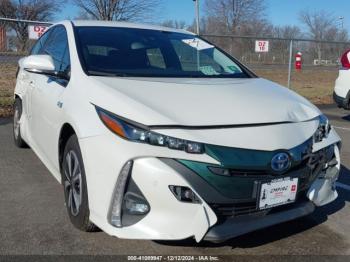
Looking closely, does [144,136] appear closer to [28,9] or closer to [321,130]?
[321,130]

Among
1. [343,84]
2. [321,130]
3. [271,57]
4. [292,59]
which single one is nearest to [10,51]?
[343,84]

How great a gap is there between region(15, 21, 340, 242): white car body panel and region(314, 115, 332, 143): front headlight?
4cm

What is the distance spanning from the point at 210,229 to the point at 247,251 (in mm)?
615

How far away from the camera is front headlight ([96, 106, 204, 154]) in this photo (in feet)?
9.63

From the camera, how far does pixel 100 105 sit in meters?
3.25

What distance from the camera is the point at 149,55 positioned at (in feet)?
14.3

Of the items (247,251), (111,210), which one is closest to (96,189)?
(111,210)

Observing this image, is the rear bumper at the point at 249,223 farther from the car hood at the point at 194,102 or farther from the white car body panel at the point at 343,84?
the white car body panel at the point at 343,84

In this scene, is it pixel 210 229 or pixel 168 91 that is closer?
pixel 210 229

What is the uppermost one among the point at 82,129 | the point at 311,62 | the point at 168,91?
the point at 168,91

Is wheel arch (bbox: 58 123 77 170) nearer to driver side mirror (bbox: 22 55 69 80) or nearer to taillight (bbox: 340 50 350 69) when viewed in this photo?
driver side mirror (bbox: 22 55 69 80)

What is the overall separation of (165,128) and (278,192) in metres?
0.84

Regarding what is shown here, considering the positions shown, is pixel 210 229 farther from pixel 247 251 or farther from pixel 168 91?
pixel 168 91

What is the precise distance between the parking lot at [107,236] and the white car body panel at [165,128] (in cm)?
34
